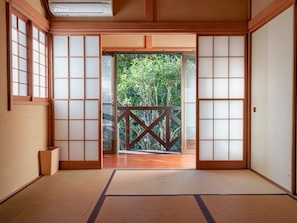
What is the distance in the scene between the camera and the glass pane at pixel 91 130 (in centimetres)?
461

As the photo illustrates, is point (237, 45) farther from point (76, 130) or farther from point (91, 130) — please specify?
point (76, 130)

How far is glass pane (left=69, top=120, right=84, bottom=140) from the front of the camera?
15.1ft

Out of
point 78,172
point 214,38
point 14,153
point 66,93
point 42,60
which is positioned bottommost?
point 78,172

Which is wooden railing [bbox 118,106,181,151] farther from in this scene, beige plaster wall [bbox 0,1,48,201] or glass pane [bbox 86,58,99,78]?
beige plaster wall [bbox 0,1,48,201]

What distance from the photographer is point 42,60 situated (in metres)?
4.33

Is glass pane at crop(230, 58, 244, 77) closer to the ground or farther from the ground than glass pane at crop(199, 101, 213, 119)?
farther from the ground

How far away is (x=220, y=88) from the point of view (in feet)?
15.0

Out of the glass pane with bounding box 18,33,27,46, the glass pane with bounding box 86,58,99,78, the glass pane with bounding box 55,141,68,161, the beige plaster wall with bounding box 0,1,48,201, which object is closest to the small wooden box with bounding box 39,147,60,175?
the beige plaster wall with bounding box 0,1,48,201

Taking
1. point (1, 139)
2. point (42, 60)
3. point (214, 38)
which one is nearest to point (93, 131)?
point (42, 60)

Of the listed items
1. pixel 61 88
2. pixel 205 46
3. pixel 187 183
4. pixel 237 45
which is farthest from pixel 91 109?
pixel 237 45

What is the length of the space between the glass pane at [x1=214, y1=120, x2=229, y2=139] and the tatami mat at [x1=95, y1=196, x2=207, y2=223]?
174 cm

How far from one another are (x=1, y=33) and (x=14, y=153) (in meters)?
1.34

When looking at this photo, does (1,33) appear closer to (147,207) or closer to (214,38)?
(147,207)

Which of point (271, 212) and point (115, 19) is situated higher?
point (115, 19)
